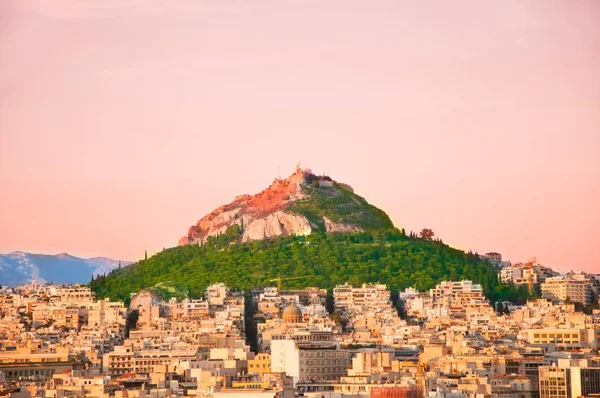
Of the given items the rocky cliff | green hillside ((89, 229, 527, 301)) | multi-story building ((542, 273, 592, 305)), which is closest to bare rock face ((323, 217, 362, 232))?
the rocky cliff

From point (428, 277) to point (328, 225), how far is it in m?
11.7

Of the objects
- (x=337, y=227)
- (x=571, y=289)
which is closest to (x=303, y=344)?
(x=571, y=289)

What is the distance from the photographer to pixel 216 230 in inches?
5261

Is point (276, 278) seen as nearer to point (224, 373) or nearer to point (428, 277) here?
point (428, 277)

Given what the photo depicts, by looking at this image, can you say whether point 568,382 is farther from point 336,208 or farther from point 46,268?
point 46,268

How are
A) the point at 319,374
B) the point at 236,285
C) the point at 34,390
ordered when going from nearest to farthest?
the point at 34,390 → the point at 319,374 → the point at 236,285

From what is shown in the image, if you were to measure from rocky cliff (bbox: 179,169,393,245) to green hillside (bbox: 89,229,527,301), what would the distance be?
62.6 inches

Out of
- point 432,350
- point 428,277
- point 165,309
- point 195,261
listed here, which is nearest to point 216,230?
point 195,261

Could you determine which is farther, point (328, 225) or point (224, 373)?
point (328, 225)

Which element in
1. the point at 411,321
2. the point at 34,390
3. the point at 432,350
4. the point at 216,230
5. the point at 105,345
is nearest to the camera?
the point at 34,390

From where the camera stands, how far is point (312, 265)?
4978 inches

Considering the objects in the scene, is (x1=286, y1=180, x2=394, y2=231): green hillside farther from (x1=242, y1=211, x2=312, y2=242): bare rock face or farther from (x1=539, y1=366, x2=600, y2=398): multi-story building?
(x1=539, y1=366, x2=600, y2=398): multi-story building

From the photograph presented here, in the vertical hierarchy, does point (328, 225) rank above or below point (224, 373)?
above

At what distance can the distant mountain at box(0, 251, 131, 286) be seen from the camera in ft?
455
